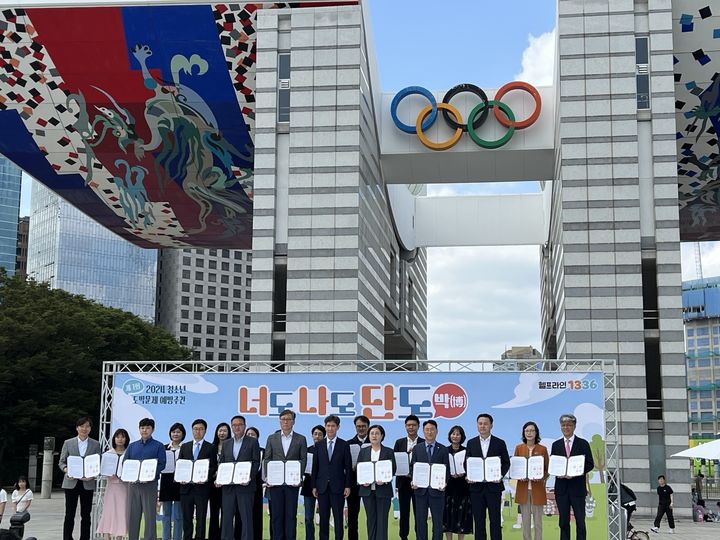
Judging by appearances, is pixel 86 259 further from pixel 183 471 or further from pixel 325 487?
pixel 325 487

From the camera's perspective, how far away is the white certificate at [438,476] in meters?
14.1

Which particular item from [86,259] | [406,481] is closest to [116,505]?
[406,481]

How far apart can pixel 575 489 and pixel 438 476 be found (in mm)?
2171

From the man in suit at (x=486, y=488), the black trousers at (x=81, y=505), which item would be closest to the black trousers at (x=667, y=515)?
the man in suit at (x=486, y=488)

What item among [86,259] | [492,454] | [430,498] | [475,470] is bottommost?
[430,498]

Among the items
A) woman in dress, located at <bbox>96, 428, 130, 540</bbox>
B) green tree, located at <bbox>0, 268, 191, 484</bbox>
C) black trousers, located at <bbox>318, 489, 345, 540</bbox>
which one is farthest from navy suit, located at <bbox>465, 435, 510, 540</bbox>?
green tree, located at <bbox>0, 268, 191, 484</bbox>

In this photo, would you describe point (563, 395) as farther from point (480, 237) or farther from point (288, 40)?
point (480, 237)

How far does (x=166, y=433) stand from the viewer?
16656 millimetres

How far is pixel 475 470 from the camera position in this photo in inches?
558

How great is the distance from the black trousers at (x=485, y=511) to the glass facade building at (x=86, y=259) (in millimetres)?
110718

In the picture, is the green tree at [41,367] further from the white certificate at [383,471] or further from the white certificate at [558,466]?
the white certificate at [558,466]

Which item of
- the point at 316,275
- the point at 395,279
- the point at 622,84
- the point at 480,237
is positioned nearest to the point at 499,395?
the point at 316,275

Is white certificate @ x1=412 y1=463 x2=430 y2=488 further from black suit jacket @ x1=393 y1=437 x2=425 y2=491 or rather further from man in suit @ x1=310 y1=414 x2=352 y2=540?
man in suit @ x1=310 y1=414 x2=352 y2=540

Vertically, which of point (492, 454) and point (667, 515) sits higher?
point (492, 454)
